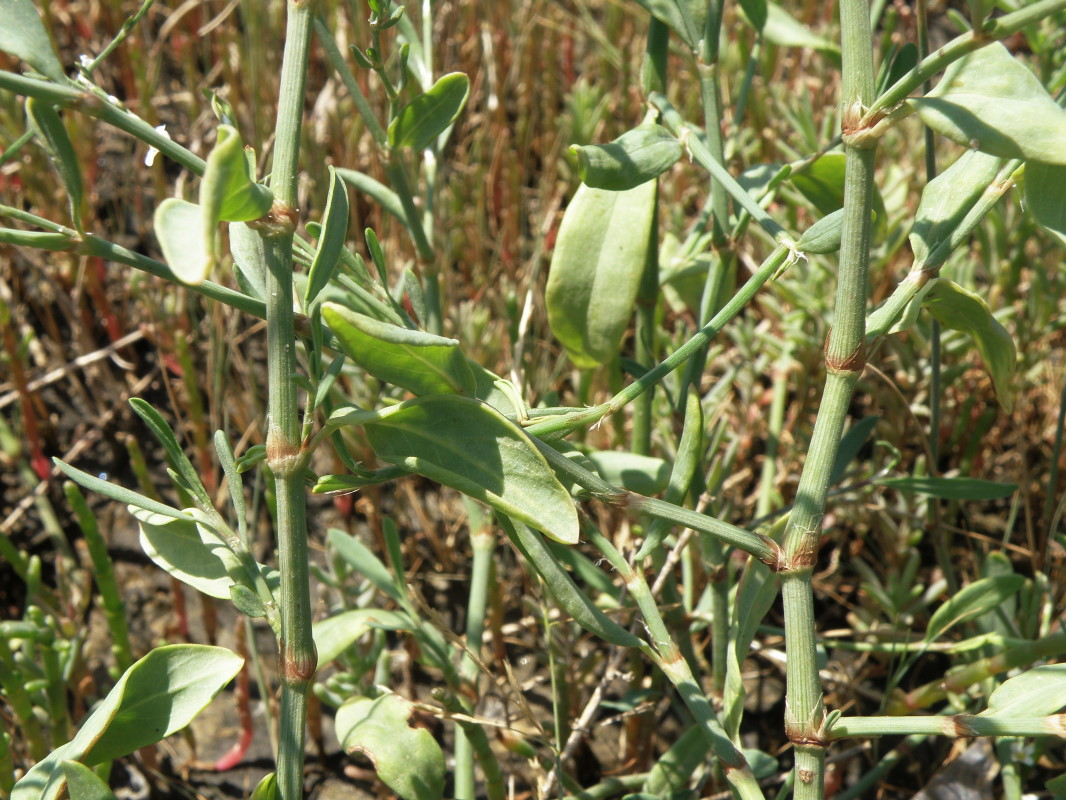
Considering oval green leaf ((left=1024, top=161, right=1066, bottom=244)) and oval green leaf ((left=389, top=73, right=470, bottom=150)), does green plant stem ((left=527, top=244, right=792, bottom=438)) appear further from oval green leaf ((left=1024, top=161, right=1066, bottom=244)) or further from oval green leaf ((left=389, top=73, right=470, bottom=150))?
oval green leaf ((left=389, top=73, right=470, bottom=150))

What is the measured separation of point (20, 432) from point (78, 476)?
3.26 ft

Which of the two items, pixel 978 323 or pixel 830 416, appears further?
pixel 978 323

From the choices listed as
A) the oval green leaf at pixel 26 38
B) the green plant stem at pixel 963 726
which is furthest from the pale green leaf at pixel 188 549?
the green plant stem at pixel 963 726

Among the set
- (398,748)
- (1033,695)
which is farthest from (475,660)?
(1033,695)

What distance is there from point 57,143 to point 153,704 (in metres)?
0.42

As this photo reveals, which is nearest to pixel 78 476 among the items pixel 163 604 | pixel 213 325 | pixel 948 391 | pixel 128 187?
pixel 213 325

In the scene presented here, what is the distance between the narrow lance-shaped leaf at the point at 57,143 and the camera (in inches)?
24.5

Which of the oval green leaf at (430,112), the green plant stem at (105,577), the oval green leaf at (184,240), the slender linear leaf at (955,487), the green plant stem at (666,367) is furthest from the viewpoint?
the green plant stem at (105,577)

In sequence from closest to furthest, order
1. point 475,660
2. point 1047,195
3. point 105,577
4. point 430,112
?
point 1047,195
point 430,112
point 475,660
point 105,577

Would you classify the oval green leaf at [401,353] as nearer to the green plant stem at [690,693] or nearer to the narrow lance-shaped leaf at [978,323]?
the green plant stem at [690,693]

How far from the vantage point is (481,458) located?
26.1 inches

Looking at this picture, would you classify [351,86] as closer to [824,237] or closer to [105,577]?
[824,237]

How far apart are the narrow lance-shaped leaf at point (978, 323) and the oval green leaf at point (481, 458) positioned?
36 centimetres

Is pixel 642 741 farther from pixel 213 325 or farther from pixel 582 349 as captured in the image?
pixel 213 325
